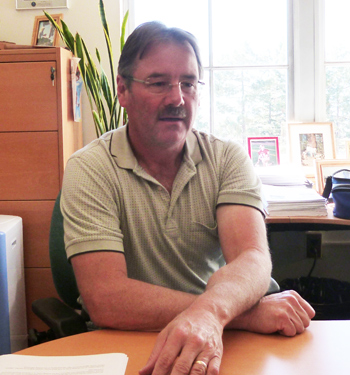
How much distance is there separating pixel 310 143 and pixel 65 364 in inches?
89.9

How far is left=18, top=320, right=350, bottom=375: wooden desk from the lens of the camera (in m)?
0.81

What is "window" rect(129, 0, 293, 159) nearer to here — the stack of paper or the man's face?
the stack of paper

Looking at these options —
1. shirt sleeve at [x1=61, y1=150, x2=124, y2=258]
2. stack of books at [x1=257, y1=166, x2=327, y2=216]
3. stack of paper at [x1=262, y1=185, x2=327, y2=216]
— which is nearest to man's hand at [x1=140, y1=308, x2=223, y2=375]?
shirt sleeve at [x1=61, y1=150, x2=124, y2=258]

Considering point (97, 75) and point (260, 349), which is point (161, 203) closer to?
point (260, 349)

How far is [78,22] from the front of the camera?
2.76m

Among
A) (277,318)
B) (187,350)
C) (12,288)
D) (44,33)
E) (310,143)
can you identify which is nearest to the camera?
(187,350)

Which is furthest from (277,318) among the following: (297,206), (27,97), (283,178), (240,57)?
(240,57)

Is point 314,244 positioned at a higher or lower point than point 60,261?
lower

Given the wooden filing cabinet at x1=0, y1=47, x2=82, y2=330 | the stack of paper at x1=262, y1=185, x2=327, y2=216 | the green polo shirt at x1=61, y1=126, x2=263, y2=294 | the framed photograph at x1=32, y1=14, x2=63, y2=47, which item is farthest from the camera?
the framed photograph at x1=32, y1=14, x2=63, y2=47

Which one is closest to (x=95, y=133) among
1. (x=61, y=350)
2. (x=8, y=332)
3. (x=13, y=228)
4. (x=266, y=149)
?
(x=13, y=228)

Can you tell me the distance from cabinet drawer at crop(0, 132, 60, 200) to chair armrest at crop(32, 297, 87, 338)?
1.21 metres

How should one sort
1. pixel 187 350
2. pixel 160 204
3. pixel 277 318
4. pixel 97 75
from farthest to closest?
1. pixel 97 75
2. pixel 160 204
3. pixel 277 318
4. pixel 187 350

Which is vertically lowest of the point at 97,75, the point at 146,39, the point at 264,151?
the point at 264,151

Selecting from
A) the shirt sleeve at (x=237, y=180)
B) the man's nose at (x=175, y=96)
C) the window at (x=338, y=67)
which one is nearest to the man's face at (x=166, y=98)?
the man's nose at (x=175, y=96)
